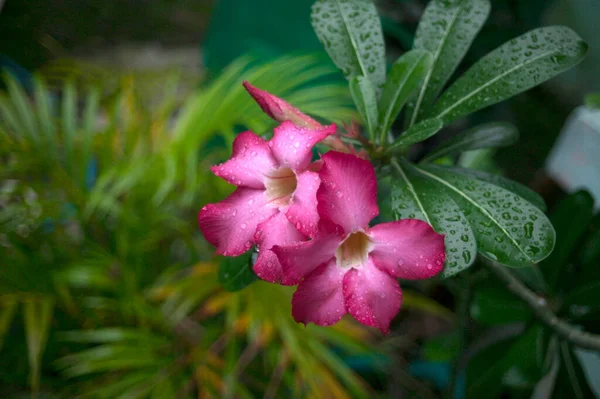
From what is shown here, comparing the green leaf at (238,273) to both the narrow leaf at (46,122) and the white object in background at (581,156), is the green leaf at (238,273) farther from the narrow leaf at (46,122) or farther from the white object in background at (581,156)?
the narrow leaf at (46,122)

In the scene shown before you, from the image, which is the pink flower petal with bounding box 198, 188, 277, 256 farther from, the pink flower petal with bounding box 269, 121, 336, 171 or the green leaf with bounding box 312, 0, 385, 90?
the green leaf with bounding box 312, 0, 385, 90

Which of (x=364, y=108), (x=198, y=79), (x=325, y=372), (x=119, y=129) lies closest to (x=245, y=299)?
(x=325, y=372)

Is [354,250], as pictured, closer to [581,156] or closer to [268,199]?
[268,199]

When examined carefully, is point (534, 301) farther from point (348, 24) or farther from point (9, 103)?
point (9, 103)

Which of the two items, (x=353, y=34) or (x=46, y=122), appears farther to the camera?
(x=46, y=122)

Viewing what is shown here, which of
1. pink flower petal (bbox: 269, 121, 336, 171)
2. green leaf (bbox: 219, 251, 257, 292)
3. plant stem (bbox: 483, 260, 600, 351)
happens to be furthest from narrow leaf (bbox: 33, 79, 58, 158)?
plant stem (bbox: 483, 260, 600, 351)

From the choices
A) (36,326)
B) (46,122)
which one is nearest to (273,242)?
(36,326)
